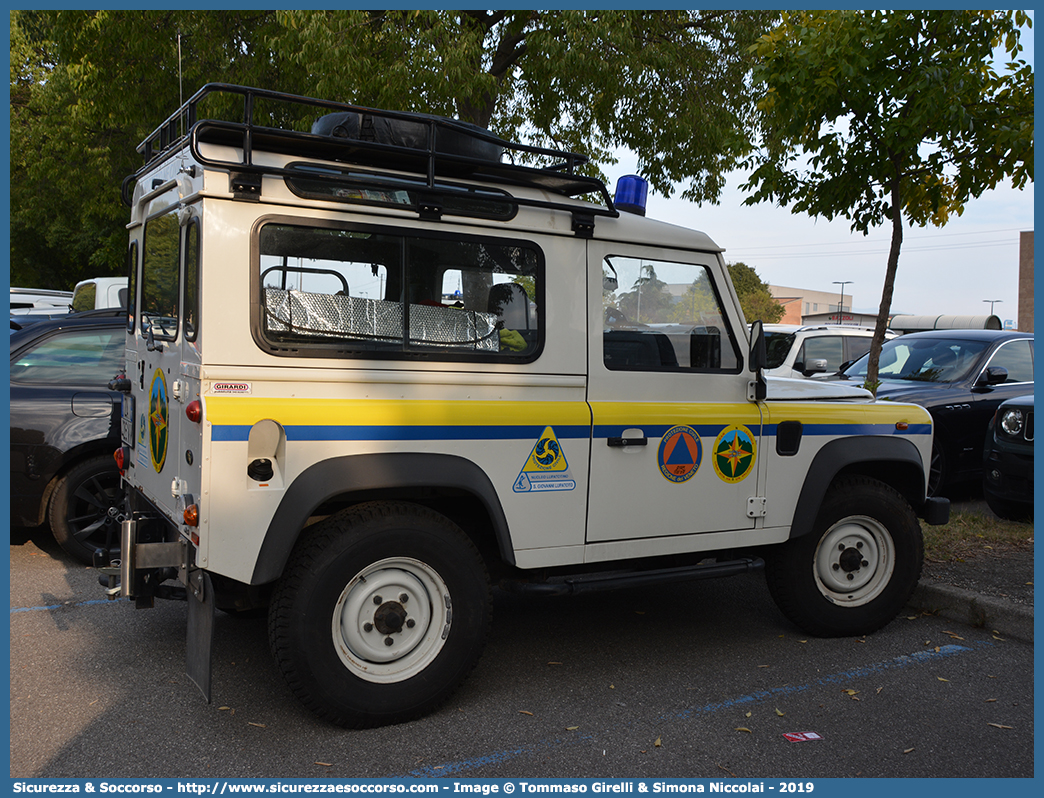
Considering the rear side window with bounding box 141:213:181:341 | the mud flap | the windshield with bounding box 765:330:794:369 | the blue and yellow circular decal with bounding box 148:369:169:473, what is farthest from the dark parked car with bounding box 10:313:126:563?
the windshield with bounding box 765:330:794:369

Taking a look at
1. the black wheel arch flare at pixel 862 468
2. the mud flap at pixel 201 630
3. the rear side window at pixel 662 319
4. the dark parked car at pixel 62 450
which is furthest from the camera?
the dark parked car at pixel 62 450

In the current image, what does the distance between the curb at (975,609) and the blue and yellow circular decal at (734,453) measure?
170cm

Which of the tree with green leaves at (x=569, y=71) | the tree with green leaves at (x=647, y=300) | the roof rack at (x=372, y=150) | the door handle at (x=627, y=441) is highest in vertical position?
the tree with green leaves at (x=569, y=71)

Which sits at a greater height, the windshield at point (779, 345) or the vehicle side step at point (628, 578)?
the windshield at point (779, 345)

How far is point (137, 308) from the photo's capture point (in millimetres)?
4680

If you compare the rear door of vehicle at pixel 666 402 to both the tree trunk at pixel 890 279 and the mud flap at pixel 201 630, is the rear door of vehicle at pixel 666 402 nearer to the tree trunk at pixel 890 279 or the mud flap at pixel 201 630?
the mud flap at pixel 201 630

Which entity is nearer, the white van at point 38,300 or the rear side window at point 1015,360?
the rear side window at point 1015,360

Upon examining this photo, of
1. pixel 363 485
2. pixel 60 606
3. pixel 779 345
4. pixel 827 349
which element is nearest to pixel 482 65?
pixel 779 345

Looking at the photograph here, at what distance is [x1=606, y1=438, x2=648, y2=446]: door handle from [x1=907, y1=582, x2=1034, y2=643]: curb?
235 centimetres

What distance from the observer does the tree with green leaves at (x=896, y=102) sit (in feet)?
20.2

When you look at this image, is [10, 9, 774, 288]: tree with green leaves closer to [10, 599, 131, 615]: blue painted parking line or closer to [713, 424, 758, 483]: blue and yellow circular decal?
[713, 424, 758, 483]: blue and yellow circular decal

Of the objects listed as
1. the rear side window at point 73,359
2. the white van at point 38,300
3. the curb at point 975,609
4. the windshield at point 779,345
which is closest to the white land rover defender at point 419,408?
the curb at point 975,609

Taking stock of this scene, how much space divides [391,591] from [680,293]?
213 centimetres

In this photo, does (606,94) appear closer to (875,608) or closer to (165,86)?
(165,86)
